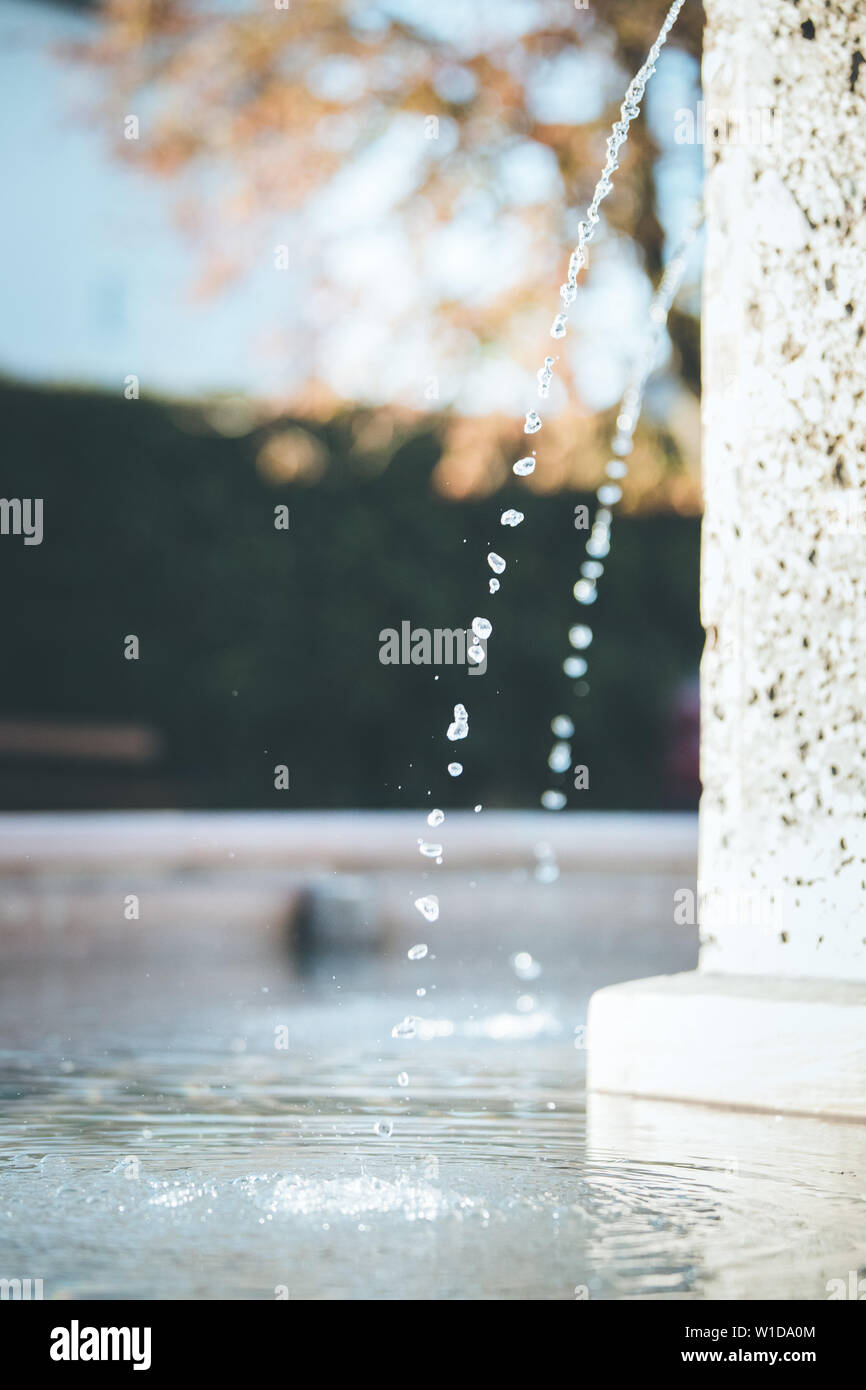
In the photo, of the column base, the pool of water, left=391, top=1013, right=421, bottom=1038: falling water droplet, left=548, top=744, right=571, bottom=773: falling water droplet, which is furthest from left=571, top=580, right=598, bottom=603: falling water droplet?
the column base

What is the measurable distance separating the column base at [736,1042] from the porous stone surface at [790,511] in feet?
0.60

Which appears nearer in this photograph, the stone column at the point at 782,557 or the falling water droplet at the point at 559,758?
the stone column at the point at 782,557

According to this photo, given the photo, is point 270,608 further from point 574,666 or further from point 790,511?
point 790,511

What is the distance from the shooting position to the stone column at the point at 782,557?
4477 mm

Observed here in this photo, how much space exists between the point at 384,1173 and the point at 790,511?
1.77 m

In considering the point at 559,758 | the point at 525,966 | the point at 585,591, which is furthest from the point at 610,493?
the point at 525,966

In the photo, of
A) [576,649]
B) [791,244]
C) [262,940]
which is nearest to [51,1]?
[576,649]

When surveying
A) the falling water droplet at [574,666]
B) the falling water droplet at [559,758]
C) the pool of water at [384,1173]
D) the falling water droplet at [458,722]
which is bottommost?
the pool of water at [384,1173]

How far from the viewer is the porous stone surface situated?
4.48 meters

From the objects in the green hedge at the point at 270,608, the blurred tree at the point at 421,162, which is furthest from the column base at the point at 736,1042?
the green hedge at the point at 270,608

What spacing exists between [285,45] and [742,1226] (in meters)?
11.2

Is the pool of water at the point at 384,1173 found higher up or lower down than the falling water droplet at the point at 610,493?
lower down

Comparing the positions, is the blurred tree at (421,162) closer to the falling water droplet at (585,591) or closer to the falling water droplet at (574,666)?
the falling water droplet at (585,591)
